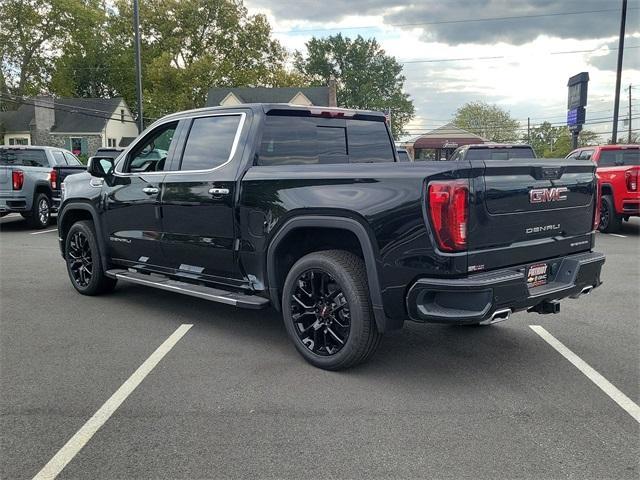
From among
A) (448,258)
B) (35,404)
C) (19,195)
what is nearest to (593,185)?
(448,258)

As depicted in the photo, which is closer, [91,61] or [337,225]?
[337,225]

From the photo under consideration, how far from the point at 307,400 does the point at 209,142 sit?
2490mm

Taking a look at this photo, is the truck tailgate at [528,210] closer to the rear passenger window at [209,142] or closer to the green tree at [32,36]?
the rear passenger window at [209,142]

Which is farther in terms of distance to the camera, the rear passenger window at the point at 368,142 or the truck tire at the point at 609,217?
the truck tire at the point at 609,217

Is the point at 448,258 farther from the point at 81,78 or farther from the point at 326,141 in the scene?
the point at 81,78

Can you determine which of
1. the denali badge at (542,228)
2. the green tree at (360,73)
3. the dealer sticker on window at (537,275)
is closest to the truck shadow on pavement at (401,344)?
the dealer sticker on window at (537,275)

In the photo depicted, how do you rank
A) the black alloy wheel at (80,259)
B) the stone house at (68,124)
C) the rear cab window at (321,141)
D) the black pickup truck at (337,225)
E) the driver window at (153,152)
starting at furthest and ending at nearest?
1. the stone house at (68,124)
2. the black alloy wheel at (80,259)
3. the driver window at (153,152)
4. the rear cab window at (321,141)
5. the black pickup truck at (337,225)

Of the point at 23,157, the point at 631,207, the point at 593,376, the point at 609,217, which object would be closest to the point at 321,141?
the point at 593,376

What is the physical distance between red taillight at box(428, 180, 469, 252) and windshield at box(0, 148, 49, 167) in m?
12.2

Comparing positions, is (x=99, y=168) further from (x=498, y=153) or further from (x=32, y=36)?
(x=32, y=36)

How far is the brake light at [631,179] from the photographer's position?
11555mm

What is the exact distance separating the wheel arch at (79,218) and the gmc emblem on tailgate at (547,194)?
4.36 m

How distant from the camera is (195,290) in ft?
16.6

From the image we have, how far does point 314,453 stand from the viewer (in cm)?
303
